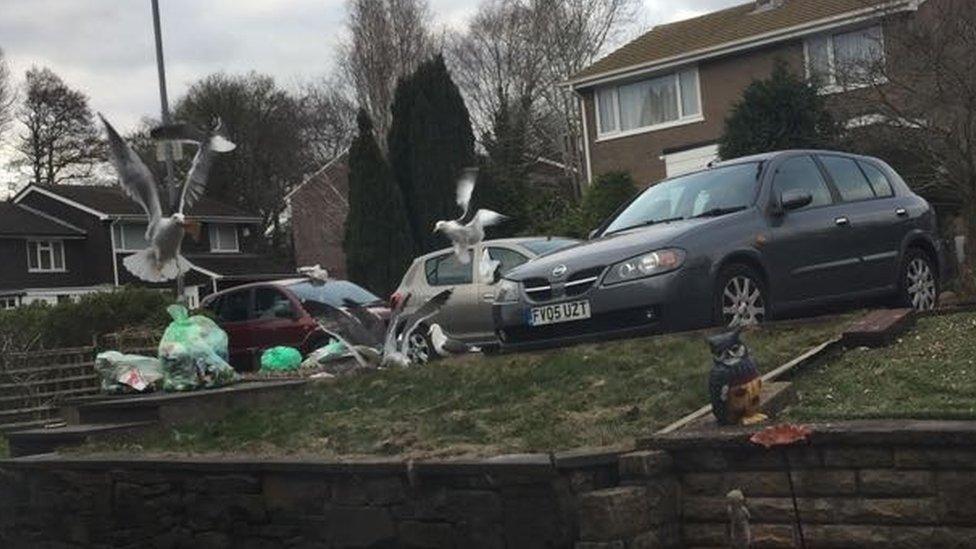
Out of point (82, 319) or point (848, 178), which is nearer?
point (848, 178)

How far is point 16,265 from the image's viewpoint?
50.6 meters

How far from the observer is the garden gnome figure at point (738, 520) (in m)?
5.00

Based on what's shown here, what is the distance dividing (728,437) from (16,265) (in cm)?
4979

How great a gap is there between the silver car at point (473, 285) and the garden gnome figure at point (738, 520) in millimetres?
7174

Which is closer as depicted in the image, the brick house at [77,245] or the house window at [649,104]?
the house window at [649,104]

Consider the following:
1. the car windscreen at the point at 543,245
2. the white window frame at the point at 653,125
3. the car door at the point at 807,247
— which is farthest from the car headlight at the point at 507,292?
the white window frame at the point at 653,125

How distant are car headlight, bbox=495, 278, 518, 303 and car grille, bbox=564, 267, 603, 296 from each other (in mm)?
530

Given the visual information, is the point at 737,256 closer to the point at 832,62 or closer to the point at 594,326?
the point at 594,326

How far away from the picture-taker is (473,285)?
514 inches

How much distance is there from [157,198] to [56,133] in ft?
181

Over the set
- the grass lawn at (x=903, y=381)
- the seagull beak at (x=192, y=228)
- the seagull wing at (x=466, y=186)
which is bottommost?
the grass lawn at (x=903, y=381)

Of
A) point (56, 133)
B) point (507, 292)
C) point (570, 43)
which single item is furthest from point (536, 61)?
point (507, 292)

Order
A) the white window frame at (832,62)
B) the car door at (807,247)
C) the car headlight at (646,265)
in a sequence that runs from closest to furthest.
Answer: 1. the car headlight at (646,265)
2. the car door at (807,247)
3. the white window frame at (832,62)

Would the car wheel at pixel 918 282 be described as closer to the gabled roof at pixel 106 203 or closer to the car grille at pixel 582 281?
the car grille at pixel 582 281
